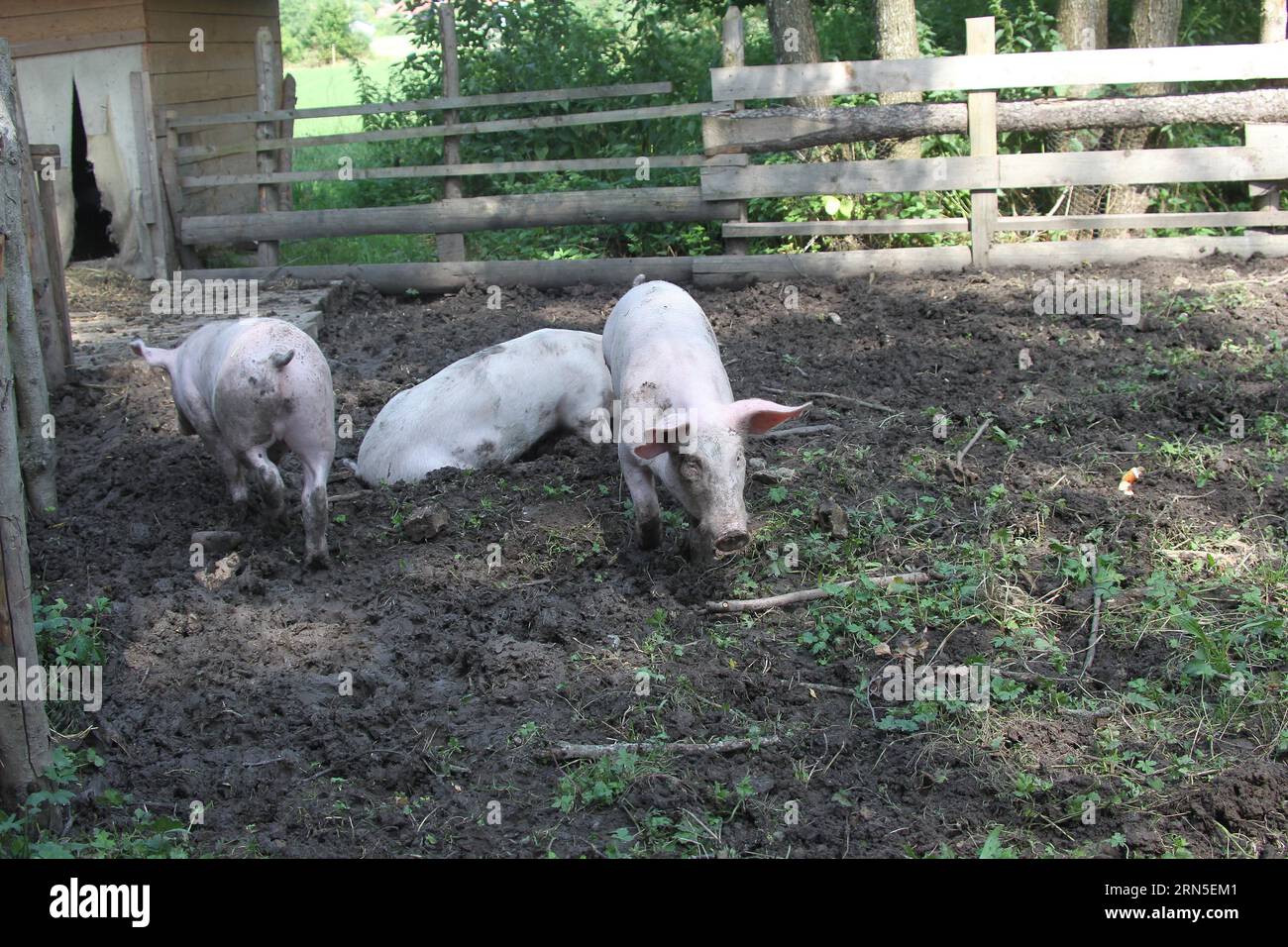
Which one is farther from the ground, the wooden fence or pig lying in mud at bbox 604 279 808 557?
the wooden fence

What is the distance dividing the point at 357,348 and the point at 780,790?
20.9ft

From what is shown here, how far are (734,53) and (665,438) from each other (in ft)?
20.8

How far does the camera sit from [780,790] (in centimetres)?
362

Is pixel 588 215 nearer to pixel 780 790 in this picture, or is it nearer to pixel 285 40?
pixel 780 790

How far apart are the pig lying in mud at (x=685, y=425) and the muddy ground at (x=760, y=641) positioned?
0.27 metres

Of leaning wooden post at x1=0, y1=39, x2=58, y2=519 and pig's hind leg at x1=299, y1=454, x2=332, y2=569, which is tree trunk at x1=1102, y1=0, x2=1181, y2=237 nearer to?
pig's hind leg at x1=299, y1=454, x2=332, y2=569

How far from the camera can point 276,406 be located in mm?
5246

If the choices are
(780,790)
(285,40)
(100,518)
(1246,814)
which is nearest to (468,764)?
(780,790)

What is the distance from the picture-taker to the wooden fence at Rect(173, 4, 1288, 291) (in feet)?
30.3

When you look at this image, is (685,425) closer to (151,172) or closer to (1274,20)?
(1274,20)

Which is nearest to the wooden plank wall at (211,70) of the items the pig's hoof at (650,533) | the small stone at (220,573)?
the small stone at (220,573)

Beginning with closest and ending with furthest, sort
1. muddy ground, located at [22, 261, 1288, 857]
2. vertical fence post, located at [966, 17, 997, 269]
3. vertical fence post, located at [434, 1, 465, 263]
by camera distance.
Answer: muddy ground, located at [22, 261, 1288, 857] → vertical fence post, located at [966, 17, 997, 269] → vertical fence post, located at [434, 1, 465, 263]

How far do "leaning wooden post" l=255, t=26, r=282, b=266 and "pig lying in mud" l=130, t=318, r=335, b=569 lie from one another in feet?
20.7

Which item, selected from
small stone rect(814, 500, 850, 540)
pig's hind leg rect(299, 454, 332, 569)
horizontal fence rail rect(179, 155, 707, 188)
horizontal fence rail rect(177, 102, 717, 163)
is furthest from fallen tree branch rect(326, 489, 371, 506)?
horizontal fence rail rect(177, 102, 717, 163)
